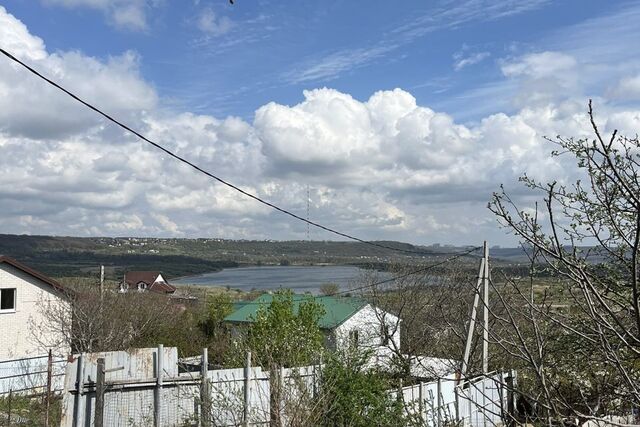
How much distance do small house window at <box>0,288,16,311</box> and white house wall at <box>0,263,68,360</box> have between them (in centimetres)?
20

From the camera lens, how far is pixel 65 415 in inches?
456

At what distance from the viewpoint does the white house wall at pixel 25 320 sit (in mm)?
26953

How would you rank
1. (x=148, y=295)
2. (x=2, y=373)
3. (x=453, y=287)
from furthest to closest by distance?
1. (x=148, y=295)
2. (x=453, y=287)
3. (x=2, y=373)

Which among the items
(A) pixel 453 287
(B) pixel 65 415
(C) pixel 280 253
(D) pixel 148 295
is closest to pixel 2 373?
(B) pixel 65 415

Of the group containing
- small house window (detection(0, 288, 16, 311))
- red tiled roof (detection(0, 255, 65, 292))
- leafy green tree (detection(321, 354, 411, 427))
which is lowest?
leafy green tree (detection(321, 354, 411, 427))

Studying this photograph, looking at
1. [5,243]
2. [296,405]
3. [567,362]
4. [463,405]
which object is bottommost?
[463,405]

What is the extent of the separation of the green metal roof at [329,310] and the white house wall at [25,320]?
11.7 m

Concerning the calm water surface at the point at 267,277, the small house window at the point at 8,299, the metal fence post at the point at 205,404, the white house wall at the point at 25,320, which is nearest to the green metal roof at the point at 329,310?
the white house wall at the point at 25,320

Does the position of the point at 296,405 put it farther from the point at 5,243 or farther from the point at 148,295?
the point at 5,243

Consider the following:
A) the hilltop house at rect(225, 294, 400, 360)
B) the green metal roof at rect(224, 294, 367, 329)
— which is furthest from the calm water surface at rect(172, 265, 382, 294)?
the hilltop house at rect(225, 294, 400, 360)

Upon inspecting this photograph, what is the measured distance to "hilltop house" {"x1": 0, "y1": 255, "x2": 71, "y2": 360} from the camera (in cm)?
2697

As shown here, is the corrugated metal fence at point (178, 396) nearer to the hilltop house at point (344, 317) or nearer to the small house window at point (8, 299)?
the small house window at point (8, 299)

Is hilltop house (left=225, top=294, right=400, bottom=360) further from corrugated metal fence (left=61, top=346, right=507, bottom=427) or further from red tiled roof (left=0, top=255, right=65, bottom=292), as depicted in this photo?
corrugated metal fence (left=61, top=346, right=507, bottom=427)

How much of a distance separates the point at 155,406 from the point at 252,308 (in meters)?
30.9
